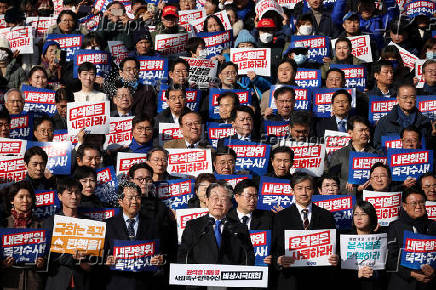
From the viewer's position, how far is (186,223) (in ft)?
31.2

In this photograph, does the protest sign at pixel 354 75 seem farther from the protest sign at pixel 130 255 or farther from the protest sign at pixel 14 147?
the protest sign at pixel 130 255

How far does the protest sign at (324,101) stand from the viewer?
13.2m

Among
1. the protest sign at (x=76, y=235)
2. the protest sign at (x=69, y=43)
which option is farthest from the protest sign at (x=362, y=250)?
the protest sign at (x=69, y=43)

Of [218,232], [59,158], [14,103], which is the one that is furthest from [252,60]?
[218,232]

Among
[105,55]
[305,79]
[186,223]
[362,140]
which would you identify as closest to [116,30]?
[105,55]

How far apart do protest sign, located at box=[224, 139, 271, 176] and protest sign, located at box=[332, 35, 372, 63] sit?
415 centimetres

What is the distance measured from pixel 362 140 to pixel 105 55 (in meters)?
4.44

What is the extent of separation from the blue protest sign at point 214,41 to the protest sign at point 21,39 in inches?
107

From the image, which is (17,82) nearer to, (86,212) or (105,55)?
(105,55)

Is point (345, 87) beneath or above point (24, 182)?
above

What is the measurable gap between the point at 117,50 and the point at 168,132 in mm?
2916

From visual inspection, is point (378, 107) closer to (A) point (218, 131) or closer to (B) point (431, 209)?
(A) point (218, 131)

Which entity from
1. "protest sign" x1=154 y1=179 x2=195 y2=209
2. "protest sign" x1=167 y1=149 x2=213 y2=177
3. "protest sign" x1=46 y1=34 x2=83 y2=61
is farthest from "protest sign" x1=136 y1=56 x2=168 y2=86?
"protest sign" x1=154 y1=179 x2=195 y2=209

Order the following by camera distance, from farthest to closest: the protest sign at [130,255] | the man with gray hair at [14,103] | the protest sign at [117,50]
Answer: the protest sign at [117,50], the man with gray hair at [14,103], the protest sign at [130,255]
